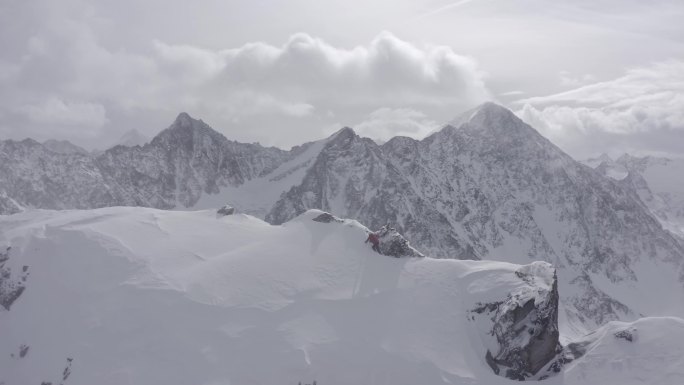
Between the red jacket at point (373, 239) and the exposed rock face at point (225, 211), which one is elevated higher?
the exposed rock face at point (225, 211)

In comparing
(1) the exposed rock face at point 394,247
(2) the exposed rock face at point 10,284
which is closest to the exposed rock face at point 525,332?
(1) the exposed rock face at point 394,247

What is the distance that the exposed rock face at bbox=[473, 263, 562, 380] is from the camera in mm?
54219

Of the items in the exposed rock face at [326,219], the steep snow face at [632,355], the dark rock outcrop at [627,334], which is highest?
the exposed rock face at [326,219]

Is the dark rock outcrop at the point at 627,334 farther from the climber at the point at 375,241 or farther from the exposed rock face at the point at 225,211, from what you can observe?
the exposed rock face at the point at 225,211

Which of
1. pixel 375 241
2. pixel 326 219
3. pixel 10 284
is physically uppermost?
pixel 326 219

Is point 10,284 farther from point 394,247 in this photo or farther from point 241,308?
point 394,247

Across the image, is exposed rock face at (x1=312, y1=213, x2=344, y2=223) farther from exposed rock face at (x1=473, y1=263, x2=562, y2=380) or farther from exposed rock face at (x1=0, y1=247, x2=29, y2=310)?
exposed rock face at (x1=0, y1=247, x2=29, y2=310)

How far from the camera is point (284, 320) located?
57938 mm

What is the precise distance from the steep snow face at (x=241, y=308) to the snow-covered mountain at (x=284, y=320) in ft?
0.53

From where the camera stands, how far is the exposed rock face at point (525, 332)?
2135 inches

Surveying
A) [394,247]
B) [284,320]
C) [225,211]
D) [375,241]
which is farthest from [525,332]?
[225,211]

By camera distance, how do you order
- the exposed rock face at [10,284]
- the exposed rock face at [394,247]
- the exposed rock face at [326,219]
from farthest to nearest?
the exposed rock face at [326,219] → the exposed rock face at [394,247] → the exposed rock face at [10,284]

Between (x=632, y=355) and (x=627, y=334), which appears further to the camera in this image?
(x=627, y=334)

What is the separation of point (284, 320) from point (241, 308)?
16.9 feet
